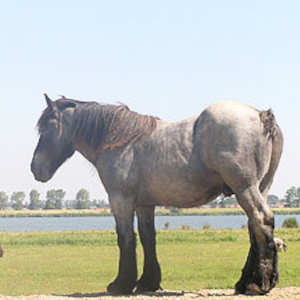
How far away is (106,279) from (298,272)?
4.20m

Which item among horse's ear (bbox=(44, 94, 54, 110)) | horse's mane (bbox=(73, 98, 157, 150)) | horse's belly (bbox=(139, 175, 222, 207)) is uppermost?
horse's ear (bbox=(44, 94, 54, 110))

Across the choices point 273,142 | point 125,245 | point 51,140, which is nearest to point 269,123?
point 273,142

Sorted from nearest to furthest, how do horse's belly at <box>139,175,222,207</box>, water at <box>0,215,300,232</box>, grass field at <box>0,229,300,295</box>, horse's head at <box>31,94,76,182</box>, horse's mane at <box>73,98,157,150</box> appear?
horse's belly at <box>139,175,222,207</box> → horse's mane at <box>73,98,157,150</box> → horse's head at <box>31,94,76,182</box> → grass field at <box>0,229,300,295</box> → water at <box>0,215,300,232</box>

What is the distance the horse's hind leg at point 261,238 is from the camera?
7512mm

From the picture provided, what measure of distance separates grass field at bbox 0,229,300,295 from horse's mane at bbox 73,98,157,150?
2.80 meters

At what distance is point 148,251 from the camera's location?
872cm

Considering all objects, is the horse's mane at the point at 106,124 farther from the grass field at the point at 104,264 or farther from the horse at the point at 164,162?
the grass field at the point at 104,264

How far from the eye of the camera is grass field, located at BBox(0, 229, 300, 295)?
1145 cm

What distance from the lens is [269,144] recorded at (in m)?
7.79

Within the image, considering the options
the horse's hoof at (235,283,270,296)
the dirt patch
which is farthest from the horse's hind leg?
the dirt patch

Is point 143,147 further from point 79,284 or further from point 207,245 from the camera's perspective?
point 207,245

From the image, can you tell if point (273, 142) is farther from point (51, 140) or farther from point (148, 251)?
point (51, 140)

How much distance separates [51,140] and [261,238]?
3.45 m

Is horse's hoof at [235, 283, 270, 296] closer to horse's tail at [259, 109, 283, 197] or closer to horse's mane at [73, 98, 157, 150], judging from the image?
horse's tail at [259, 109, 283, 197]
